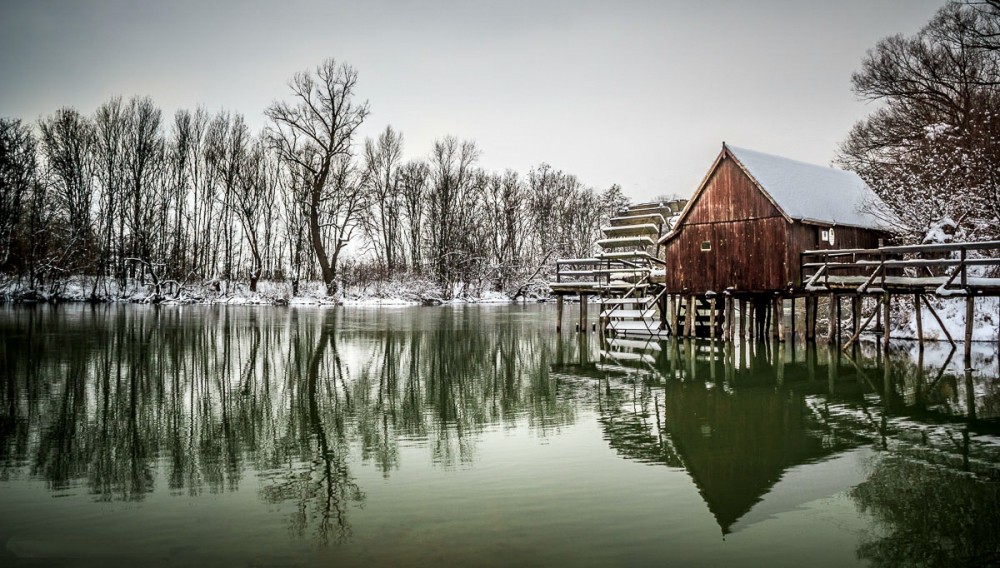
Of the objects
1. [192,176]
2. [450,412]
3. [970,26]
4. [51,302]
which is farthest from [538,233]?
[450,412]

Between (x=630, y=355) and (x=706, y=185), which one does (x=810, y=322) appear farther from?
(x=630, y=355)

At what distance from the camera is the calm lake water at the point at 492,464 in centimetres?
554

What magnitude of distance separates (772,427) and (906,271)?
22058 mm

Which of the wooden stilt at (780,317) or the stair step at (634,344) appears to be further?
the wooden stilt at (780,317)

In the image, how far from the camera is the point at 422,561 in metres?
5.14

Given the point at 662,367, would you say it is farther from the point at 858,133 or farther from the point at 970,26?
the point at 858,133

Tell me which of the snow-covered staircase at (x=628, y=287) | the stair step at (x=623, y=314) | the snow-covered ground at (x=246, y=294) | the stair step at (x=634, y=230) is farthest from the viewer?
the snow-covered ground at (x=246, y=294)

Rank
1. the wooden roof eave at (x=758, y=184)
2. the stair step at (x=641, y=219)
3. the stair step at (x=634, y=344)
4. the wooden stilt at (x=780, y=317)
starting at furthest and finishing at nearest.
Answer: the stair step at (x=641, y=219) → the wooden stilt at (x=780, y=317) → the wooden roof eave at (x=758, y=184) → the stair step at (x=634, y=344)

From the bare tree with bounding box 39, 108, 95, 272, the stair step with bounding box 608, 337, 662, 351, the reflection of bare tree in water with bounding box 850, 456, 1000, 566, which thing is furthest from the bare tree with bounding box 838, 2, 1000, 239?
the bare tree with bounding box 39, 108, 95, 272

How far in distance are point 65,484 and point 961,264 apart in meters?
20.1

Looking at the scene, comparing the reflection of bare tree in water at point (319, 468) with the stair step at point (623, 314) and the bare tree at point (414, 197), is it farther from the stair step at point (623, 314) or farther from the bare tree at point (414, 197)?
the bare tree at point (414, 197)

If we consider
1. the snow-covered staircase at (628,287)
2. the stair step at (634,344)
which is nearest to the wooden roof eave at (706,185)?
the snow-covered staircase at (628,287)

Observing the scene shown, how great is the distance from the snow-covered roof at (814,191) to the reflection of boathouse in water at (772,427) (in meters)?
8.30

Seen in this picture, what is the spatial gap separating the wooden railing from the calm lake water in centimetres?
335
